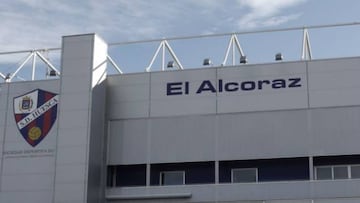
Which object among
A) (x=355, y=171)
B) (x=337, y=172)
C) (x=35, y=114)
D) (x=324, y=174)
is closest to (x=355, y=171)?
(x=355, y=171)

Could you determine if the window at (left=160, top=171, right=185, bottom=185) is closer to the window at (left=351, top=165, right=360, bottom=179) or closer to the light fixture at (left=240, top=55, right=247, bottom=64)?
the light fixture at (left=240, top=55, right=247, bottom=64)

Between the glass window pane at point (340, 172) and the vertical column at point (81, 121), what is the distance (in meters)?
12.6

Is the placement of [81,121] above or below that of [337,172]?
above

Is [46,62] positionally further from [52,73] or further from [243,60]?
[243,60]

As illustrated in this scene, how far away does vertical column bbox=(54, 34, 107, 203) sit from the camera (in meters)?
39.7

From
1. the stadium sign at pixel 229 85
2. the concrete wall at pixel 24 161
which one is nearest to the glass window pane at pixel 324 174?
the stadium sign at pixel 229 85

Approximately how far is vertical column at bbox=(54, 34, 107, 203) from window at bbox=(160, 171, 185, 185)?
3485mm

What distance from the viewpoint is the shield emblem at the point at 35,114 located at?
42438 millimetres

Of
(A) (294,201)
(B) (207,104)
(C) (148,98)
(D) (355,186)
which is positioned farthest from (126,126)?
(D) (355,186)

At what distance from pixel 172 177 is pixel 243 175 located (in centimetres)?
397

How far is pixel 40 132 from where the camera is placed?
42438 millimetres

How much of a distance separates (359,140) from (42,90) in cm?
1797

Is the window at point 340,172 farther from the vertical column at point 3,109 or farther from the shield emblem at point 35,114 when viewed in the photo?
the vertical column at point 3,109

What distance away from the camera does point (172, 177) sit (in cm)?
4159
